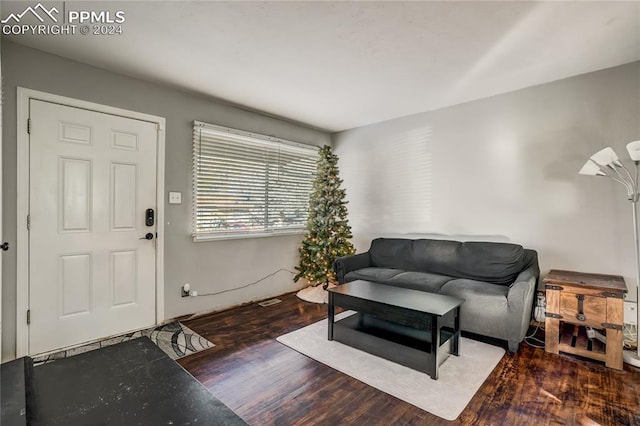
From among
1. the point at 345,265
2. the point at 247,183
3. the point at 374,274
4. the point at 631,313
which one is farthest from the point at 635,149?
the point at 247,183

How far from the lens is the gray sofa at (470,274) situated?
263cm

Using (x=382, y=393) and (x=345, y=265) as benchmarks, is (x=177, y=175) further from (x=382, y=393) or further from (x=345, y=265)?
(x=382, y=393)

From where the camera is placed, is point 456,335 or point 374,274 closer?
point 456,335

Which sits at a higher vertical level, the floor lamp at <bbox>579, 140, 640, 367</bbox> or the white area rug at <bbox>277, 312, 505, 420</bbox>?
the floor lamp at <bbox>579, 140, 640, 367</bbox>

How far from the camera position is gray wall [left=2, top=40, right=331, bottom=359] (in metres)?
2.41

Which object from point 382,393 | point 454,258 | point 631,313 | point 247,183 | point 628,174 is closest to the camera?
point 382,393

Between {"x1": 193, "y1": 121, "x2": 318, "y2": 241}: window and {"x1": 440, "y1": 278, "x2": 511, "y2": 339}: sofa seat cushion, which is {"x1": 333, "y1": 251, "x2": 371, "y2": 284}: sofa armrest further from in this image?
{"x1": 440, "y1": 278, "x2": 511, "y2": 339}: sofa seat cushion

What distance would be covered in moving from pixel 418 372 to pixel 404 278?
122cm

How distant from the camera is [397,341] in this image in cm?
244

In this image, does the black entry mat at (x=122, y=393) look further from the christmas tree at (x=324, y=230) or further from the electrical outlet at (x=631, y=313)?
the electrical outlet at (x=631, y=313)

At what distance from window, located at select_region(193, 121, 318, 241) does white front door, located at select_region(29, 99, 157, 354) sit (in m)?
0.53

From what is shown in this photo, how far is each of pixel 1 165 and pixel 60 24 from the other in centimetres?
115


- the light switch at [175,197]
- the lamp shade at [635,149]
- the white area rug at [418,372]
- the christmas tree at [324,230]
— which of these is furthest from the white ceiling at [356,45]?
the white area rug at [418,372]

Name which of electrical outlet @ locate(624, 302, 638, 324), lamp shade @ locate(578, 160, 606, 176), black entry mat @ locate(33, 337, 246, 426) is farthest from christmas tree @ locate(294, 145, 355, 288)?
black entry mat @ locate(33, 337, 246, 426)
